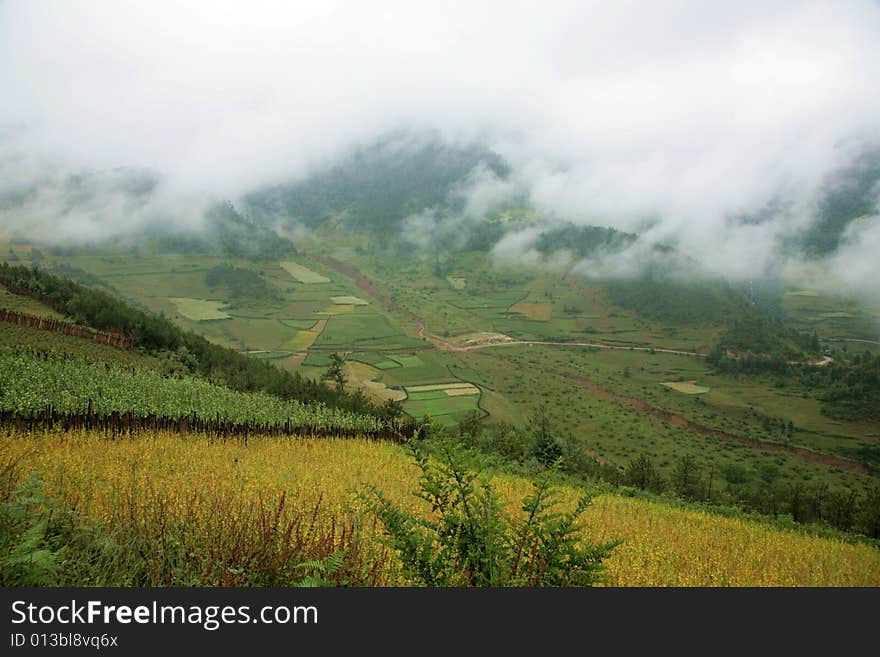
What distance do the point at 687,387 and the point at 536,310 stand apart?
7095 cm

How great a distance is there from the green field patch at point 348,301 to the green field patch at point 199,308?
3343 cm

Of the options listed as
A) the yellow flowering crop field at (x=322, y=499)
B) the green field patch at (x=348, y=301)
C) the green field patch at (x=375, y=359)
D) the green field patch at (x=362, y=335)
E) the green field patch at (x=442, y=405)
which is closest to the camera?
the yellow flowering crop field at (x=322, y=499)

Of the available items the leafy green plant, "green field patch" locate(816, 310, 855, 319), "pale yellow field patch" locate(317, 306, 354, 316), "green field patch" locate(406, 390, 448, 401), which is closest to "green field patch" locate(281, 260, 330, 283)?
"pale yellow field patch" locate(317, 306, 354, 316)

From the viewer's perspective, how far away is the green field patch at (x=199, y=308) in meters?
117

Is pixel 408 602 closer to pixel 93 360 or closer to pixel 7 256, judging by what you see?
pixel 93 360

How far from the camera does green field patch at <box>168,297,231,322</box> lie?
117 m

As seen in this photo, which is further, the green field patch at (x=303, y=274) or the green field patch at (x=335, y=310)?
the green field patch at (x=303, y=274)

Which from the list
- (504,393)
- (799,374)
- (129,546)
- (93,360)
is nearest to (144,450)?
(129,546)

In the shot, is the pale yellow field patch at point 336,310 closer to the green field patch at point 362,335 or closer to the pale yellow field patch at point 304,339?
the green field patch at point 362,335

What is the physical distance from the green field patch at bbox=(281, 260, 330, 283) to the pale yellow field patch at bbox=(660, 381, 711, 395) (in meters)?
127

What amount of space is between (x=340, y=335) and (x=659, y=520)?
4045 inches

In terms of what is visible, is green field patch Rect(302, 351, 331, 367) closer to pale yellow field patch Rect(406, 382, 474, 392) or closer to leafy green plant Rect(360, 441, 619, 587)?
pale yellow field patch Rect(406, 382, 474, 392)

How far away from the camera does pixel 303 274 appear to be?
608 ft

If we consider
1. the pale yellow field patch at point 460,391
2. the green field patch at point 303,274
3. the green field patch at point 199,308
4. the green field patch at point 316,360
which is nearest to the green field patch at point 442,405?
the pale yellow field patch at point 460,391
